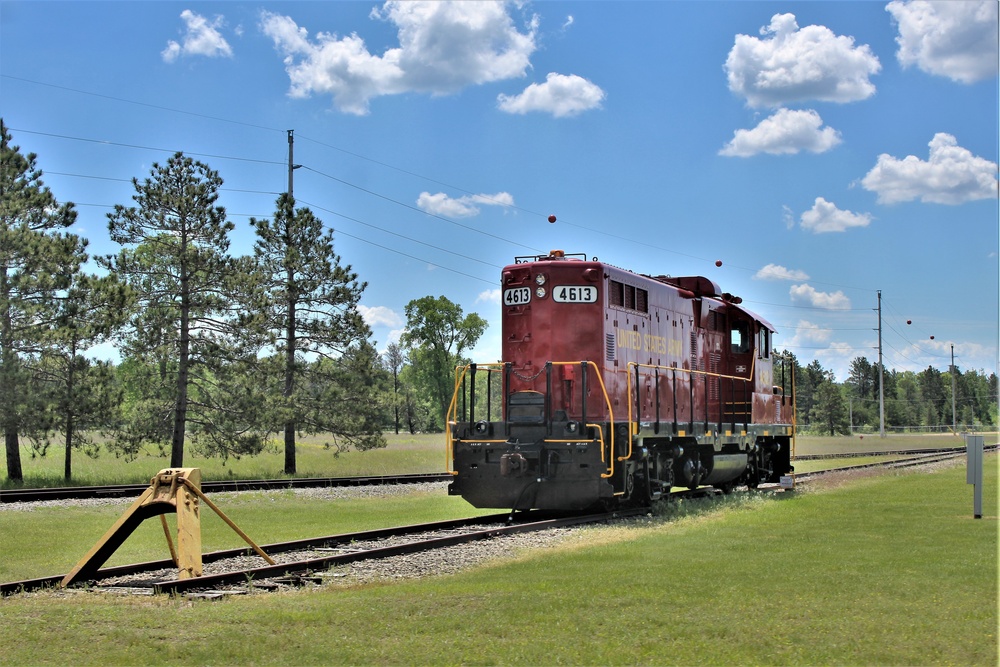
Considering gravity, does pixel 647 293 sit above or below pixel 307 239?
below

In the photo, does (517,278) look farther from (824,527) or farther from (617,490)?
(824,527)

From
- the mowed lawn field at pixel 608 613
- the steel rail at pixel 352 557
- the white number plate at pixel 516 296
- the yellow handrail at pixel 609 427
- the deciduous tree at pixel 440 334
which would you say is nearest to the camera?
the mowed lawn field at pixel 608 613

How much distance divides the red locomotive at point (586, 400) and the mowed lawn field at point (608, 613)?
2.88 metres

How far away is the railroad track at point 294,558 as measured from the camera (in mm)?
10625

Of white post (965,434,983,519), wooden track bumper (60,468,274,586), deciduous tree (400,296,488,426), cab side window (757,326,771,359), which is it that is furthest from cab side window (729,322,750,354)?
deciduous tree (400,296,488,426)

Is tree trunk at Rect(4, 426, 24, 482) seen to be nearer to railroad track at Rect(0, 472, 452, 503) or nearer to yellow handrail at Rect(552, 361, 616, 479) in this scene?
railroad track at Rect(0, 472, 452, 503)

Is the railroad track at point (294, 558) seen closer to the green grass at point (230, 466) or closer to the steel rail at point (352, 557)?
the steel rail at point (352, 557)

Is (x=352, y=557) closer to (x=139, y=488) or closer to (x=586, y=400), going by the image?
(x=586, y=400)

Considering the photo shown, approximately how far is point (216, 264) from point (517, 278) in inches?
677

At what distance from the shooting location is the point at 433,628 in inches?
321

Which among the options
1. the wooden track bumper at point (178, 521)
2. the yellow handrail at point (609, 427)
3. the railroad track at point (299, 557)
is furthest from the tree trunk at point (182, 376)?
the wooden track bumper at point (178, 521)

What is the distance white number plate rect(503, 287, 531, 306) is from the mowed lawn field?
5.72 metres

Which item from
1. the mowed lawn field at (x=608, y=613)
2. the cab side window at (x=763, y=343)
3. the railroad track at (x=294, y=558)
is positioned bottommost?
the railroad track at (x=294, y=558)

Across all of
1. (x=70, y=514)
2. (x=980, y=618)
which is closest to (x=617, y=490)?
(x=980, y=618)
